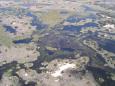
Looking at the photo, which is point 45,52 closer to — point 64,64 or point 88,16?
point 64,64

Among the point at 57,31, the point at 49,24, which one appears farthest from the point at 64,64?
the point at 49,24

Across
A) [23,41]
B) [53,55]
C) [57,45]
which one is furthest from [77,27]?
[53,55]

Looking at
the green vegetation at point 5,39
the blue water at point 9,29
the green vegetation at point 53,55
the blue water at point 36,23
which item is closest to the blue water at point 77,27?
the blue water at point 36,23

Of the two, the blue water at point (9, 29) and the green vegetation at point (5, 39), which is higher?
the blue water at point (9, 29)

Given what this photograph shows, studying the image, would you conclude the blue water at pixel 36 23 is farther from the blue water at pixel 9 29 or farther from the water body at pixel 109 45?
the water body at pixel 109 45

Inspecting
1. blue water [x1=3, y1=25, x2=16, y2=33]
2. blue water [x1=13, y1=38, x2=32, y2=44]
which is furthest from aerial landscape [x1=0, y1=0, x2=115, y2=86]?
blue water [x1=3, y1=25, x2=16, y2=33]

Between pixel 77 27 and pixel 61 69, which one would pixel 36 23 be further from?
pixel 61 69

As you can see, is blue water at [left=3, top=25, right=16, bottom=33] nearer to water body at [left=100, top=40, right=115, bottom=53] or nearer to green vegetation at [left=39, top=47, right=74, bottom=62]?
green vegetation at [left=39, top=47, right=74, bottom=62]

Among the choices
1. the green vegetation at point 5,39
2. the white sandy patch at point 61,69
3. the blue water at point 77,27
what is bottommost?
the white sandy patch at point 61,69
